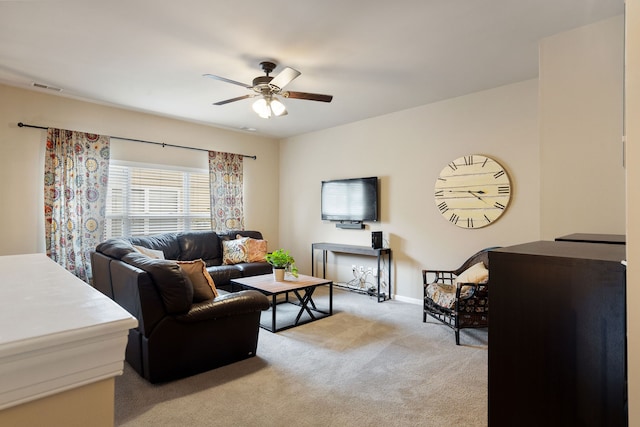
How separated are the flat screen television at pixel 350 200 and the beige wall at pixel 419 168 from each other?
0.45 feet

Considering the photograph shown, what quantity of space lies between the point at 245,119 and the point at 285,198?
1829 mm

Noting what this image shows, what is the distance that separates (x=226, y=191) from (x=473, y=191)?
3.86m

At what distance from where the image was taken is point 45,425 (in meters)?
0.51

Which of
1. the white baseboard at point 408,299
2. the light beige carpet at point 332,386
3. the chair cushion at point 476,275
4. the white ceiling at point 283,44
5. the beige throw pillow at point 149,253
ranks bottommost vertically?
the light beige carpet at point 332,386

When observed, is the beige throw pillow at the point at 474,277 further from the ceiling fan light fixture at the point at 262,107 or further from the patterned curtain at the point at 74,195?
the patterned curtain at the point at 74,195

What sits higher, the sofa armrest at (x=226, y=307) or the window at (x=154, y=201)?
the window at (x=154, y=201)

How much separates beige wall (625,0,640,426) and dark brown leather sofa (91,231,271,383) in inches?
94.8

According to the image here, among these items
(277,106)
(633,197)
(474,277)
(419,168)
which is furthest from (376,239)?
(633,197)

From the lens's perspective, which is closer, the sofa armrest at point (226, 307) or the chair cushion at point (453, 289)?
the sofa armrest at point (226, 307)

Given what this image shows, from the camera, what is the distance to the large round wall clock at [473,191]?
3.86 metres

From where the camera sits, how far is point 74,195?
425cm

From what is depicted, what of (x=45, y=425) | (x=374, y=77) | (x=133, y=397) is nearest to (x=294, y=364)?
(x=133, y=397)

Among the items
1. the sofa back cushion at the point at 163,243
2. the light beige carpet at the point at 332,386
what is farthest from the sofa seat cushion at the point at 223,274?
the light beige carpet at the point at 332,386

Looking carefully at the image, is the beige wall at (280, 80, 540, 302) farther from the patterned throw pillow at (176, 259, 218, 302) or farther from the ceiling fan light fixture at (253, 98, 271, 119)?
the patterned throw pillow at (176, 259, 218, 302)
